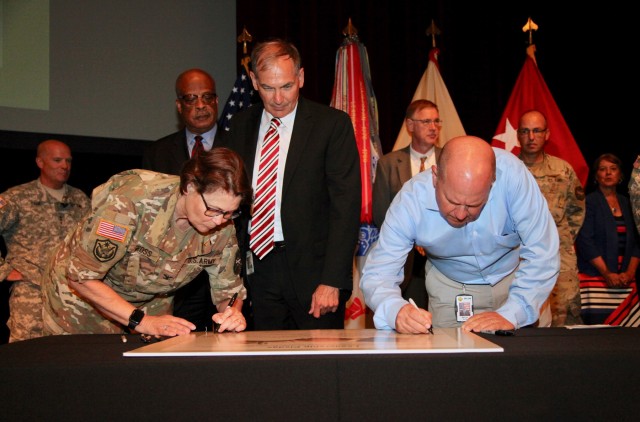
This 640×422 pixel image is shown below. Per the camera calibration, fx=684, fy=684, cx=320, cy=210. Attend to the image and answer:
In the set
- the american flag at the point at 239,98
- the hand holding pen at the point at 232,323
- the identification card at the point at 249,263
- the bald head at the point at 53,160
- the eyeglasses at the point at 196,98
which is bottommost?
the hand holding pen at the point at 232,323

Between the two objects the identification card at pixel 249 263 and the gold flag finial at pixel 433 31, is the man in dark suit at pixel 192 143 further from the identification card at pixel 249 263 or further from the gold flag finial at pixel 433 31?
→ the gold flag finial at pixel 433 31

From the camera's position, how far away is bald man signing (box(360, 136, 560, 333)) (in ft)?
7.41

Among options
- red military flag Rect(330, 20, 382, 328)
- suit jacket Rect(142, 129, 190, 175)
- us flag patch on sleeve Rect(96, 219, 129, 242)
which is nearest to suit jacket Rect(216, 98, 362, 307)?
suit jacket Rect(142, 129, 190, 175)

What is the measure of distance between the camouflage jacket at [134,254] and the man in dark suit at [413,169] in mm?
1803

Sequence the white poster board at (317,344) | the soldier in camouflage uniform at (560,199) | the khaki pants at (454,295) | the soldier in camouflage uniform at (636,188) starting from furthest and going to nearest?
1. the soldier in camouflage uniform at (560,199)
2. the soldier in camouflage uniform at (636,188)
3. the khaki pants at (454,295)
4. the white poster board at (317,344)

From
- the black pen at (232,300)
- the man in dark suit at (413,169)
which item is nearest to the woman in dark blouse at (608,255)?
the man in dark suit at (413,169)

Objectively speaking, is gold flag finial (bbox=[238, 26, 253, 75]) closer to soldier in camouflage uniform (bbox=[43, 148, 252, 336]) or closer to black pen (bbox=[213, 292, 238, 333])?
soldier in camouflage uniform (bbox=[43, 148, 252, 336])

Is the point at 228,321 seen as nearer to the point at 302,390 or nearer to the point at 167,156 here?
the point at 302,390

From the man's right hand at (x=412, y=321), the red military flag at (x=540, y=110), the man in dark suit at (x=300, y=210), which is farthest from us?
the red military flag at (x=540, y=110)

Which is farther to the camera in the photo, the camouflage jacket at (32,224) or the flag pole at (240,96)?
the flag pole at (240,96)

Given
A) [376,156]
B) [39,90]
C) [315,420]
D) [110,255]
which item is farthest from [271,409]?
[39,90]

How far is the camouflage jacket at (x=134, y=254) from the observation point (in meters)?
2.30

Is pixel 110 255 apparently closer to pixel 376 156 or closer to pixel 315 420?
pixel 315 420

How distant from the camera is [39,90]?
4.90 meters
